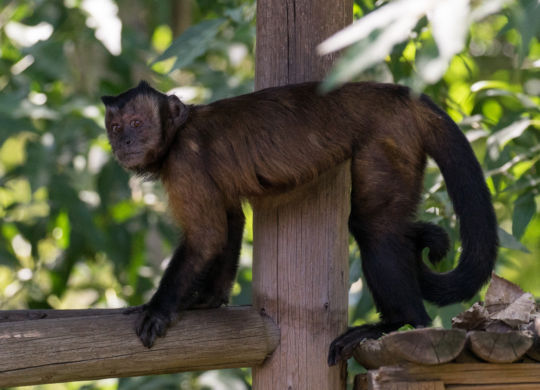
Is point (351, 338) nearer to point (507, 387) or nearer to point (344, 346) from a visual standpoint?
point (344, 346)

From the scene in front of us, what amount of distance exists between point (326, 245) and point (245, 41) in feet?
13.7

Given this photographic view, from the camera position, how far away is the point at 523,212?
4.29 m

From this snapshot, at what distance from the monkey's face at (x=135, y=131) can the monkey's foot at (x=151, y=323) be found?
735mm

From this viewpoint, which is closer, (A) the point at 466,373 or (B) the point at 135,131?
(A) the point at 466,373

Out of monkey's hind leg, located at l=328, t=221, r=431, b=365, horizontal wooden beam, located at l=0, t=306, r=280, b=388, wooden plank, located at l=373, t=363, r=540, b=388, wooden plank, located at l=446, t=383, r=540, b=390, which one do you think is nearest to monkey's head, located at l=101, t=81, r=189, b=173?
horizontal wooden beam, located at l=0, t=306, r=280, b=388

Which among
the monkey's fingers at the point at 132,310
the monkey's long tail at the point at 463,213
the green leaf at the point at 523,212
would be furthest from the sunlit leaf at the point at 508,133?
the monkey's fingers at the point at 132,310

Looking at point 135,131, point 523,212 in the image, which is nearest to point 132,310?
point 135,131

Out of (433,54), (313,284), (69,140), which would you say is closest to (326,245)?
(313,284)

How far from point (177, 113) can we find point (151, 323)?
1.01 meters

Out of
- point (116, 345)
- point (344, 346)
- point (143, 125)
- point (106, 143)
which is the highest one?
point (143, 125)

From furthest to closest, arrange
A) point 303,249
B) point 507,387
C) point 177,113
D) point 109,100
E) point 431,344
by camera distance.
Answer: point 109,100 < point 177,113 < point 303,249 < point 507,387 < point 431,344

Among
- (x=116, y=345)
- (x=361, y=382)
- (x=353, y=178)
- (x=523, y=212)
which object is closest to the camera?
(x=116, y=345)

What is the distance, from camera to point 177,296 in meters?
3.29

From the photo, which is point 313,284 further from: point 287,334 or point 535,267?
point 535,267
